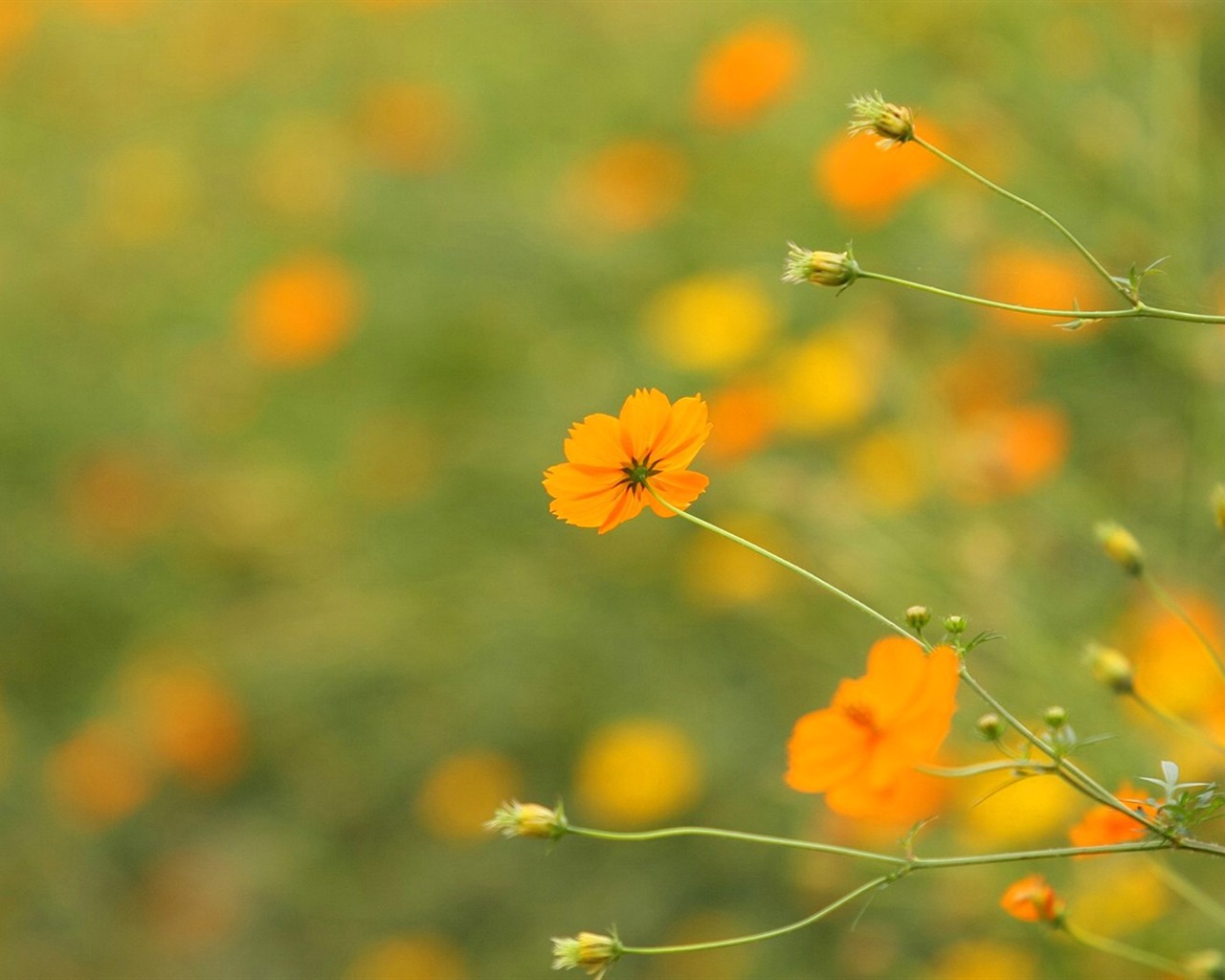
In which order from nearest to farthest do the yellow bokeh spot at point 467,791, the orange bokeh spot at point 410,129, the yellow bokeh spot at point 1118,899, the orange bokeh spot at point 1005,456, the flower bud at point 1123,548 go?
the flower bud at point 1123,548 < the yellow bokeh spot at point 1118,899 < the orange bokeh spot at point 1005,456 < the yellow bokeh spot at point 467,791 < the orange bokeh spot at point 410,129

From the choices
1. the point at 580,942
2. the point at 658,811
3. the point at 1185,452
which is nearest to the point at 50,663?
the point at 658,811

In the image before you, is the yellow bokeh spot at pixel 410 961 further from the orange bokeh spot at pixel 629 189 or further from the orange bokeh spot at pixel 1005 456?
the orange bokeh spot at pixel 629 189

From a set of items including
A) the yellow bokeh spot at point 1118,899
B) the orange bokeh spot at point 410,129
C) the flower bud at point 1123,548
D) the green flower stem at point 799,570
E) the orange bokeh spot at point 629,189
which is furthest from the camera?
the orange bokeh spot at point 410,129

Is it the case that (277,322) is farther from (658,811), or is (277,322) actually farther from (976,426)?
(976,426)

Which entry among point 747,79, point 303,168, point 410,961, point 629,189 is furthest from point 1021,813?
point 303,168

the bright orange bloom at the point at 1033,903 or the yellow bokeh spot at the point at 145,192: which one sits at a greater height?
the bright orange bloom at the point at 1033,903

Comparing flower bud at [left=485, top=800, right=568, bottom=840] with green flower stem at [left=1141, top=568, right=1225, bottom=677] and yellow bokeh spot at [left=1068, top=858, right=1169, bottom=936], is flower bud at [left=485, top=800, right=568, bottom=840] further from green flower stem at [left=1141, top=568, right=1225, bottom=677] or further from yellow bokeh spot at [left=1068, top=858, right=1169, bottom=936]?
yellow bokeh spot at [left=1068, top=858, right=1169, bottom=936]

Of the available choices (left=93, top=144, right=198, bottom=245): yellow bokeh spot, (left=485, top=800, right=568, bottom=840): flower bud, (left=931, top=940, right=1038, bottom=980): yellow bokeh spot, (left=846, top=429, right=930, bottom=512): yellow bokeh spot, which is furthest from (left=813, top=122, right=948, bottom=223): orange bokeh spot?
(left=93, top=144, right=198, bottom=245): yellow bokeh spot

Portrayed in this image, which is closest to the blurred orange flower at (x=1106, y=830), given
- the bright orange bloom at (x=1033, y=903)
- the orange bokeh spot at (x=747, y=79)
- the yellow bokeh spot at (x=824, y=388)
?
the bright orange bloom at (x=1033, y=903)
